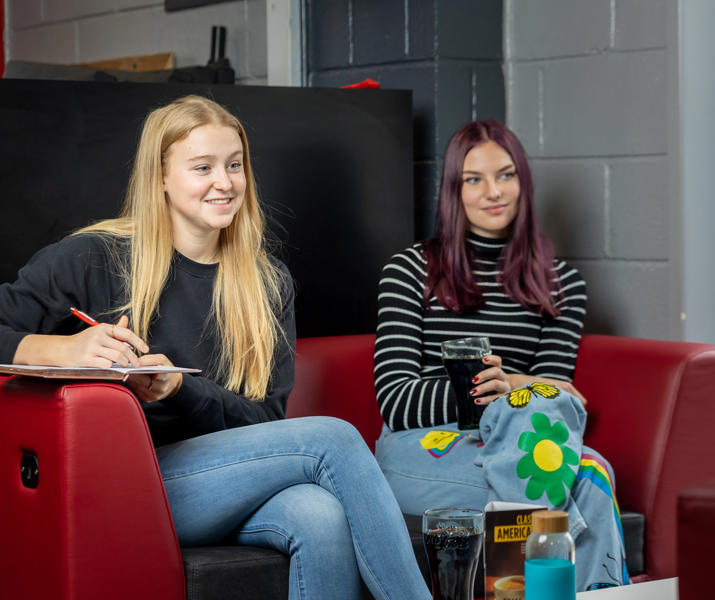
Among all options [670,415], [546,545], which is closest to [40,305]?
[546,545]

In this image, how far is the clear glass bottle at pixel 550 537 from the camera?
118cm

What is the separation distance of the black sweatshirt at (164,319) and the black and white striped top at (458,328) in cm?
33

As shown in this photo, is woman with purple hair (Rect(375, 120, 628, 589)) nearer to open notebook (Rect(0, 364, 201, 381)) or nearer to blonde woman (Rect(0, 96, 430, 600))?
blonde woman (Rect(0, 96, 430, 600))

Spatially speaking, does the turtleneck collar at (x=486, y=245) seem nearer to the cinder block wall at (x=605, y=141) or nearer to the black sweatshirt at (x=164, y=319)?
the cinder block wall at (x=605, y=141)

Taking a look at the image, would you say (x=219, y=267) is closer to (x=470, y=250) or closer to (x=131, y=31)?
(x=470, y=250)

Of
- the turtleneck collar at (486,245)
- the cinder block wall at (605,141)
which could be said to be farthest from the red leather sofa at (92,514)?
the cinder block wall at (605,141)

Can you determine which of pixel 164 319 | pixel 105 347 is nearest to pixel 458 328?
pixel 164 319

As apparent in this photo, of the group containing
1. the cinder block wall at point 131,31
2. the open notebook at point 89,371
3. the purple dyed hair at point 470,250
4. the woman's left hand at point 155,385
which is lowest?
the woman's left hand at point 155,385

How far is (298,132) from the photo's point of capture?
2697 mm

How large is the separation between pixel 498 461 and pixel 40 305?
2.90 feet

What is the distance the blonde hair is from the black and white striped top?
0.35 meters

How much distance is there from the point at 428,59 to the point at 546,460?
4.15ft

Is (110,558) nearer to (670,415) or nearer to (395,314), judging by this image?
(395,314)

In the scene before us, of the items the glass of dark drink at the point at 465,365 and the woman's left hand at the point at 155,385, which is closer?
the woman's left hand at the point at 155,385
